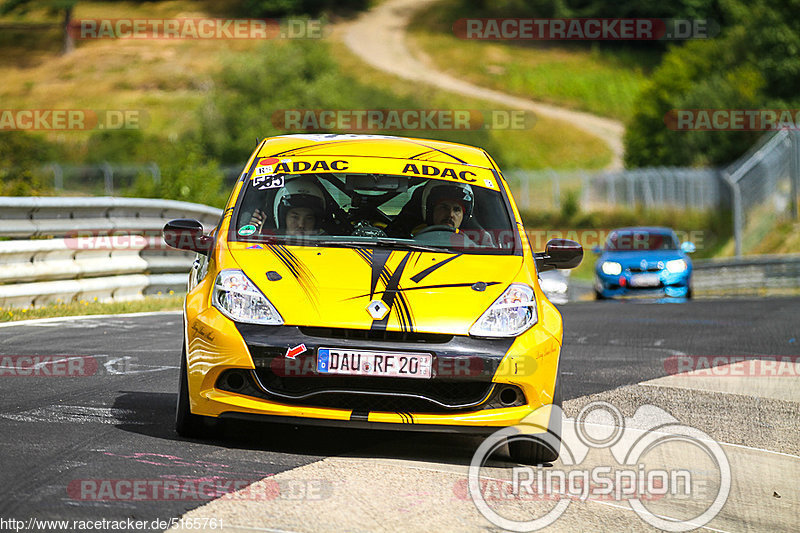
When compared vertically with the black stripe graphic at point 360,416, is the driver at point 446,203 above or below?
above

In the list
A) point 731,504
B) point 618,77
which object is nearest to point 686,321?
point 731,504

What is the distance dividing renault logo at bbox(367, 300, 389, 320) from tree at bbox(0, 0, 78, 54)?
94476 millimetres

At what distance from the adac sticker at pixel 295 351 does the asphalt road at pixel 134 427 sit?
0.49m

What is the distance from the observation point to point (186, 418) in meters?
6.12

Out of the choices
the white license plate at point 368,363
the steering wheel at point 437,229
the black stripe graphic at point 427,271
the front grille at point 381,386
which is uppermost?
the steering wheel at point 437,229

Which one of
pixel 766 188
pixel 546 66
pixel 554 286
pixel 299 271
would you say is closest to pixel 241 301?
pixel 299 271

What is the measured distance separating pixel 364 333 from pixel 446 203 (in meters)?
1.77

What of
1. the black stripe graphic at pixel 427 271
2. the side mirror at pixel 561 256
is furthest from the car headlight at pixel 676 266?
the black stripe graphic at pixel 427 271

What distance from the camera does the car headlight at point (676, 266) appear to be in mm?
21312

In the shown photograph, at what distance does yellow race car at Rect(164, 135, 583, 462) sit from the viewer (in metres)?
5.83

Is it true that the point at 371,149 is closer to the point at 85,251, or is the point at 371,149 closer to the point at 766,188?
the point at 85,251

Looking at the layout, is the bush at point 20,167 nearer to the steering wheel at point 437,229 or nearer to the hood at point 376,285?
the steering wheel at point 437,229

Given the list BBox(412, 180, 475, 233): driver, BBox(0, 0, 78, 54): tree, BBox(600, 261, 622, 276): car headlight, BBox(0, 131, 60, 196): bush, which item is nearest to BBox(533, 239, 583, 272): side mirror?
BBox(412, 180, 475, 233): driver

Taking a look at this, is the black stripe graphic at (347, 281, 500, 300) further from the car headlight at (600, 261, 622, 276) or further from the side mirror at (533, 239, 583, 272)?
the car headlight at (600, 261, 622, 276)
